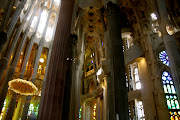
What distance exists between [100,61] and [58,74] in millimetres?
9503

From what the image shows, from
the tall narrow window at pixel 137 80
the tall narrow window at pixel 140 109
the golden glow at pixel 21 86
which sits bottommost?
the tall narrow window at pixel 140 109

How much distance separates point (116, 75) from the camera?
773 centimetres

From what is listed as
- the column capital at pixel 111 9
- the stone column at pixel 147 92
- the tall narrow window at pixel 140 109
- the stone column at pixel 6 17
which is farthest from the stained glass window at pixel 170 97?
the stone column at pixel 6 17

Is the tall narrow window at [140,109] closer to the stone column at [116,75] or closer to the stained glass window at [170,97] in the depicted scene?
the stained glass window at [170,97]

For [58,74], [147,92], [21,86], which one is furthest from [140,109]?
[21,86]

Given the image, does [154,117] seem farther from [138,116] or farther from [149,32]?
[149,32]

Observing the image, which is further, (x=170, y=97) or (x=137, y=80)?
(x=137, y=80)

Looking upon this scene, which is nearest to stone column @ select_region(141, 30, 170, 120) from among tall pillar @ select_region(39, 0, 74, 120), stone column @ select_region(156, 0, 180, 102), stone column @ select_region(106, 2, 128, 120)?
stone column @ select_region(156, 0, 180, 102)

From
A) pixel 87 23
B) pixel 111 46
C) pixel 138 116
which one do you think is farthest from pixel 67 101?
pixel 87 23

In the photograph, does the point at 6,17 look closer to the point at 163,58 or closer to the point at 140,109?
the point at 140,109

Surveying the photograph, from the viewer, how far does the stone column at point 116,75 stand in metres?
6.95

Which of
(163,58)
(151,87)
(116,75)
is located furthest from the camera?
(163,58)

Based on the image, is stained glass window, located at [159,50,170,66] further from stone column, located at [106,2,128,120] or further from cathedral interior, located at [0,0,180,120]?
stone column, located at [106,2,128,120]

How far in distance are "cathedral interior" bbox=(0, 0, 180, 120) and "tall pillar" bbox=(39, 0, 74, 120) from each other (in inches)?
1.3
